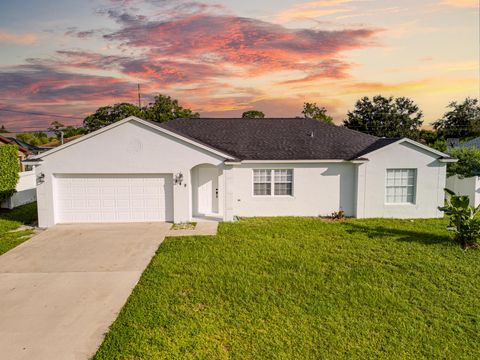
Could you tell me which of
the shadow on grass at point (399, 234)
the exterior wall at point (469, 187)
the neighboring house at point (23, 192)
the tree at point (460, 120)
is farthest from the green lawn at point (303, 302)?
the tree at point (460, 120)

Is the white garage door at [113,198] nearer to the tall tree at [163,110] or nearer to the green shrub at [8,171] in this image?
the green shrub at [8,171]

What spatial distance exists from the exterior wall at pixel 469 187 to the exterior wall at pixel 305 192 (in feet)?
26.5

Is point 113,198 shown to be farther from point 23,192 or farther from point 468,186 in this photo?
point 468,186

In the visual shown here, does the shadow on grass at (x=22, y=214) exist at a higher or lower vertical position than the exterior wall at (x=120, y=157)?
lower

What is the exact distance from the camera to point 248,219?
15.1 metres

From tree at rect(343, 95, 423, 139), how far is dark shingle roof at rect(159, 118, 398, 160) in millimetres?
39343

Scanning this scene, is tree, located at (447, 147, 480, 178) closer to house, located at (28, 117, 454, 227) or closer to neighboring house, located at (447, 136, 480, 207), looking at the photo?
neighboring house, located at (447, 136, 480, 207)

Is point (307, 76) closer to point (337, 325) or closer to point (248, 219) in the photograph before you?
point (248, 219)

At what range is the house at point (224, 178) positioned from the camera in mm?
14125

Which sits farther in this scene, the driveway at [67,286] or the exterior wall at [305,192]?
the exterior wall at [305,192]

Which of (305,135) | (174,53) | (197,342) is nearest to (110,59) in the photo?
(174,53)

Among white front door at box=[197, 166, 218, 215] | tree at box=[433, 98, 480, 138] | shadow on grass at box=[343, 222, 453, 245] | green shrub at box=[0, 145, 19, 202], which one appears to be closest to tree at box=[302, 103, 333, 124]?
tree at box=[433, 98, 480, 138]

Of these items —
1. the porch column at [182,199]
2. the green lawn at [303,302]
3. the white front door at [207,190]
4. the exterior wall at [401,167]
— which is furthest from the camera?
the white front door at [207,190]

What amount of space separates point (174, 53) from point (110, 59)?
735 centimetres
